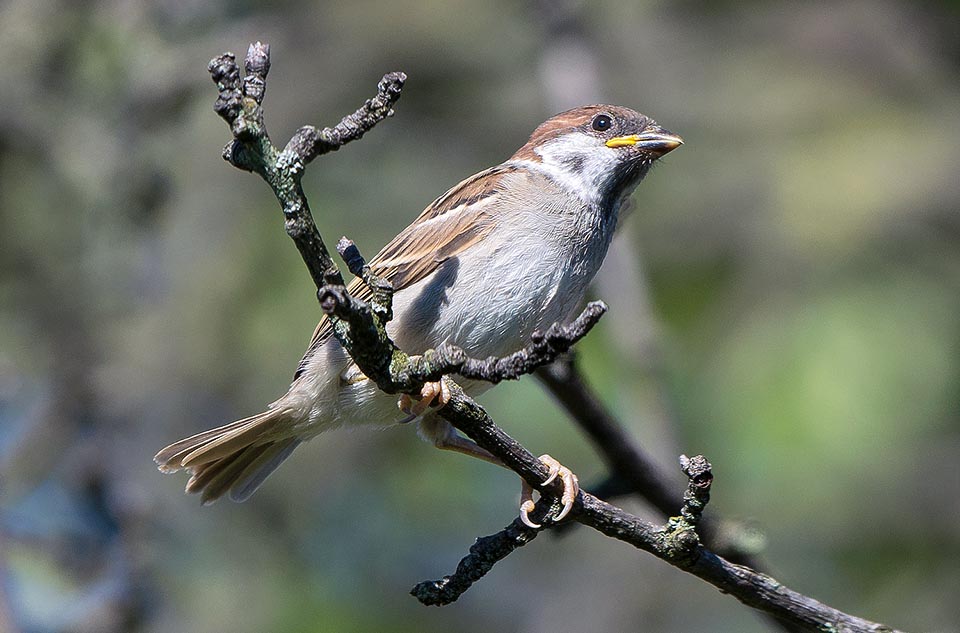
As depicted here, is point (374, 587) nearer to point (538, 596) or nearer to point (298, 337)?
point (538, 596)

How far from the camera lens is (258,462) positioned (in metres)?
4.49

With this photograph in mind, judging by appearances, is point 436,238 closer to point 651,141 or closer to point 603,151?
point 603,151

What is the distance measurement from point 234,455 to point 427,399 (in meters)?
1.63

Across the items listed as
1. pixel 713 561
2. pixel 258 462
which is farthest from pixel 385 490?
pixel 713 561

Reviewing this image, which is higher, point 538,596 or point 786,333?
point 786,333

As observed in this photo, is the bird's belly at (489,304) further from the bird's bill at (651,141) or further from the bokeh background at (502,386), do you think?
the bokeh background at (502,386)

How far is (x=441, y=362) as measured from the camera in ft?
8.50

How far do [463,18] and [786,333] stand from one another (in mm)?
3270

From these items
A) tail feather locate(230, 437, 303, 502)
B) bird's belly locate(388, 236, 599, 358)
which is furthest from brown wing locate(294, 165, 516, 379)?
tail feather locate(230, 437, 303, 502)

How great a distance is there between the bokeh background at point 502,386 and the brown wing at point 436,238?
4.29 feet

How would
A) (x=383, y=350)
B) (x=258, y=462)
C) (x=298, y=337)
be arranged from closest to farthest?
1. (x=383, y=350)
2. (x=258, y=462)
3. (x=298, y=337)

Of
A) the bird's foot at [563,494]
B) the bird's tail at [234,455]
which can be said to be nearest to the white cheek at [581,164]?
the bird's foot at [563,494]

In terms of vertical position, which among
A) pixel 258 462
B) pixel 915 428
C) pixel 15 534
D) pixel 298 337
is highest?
pixel 915 428

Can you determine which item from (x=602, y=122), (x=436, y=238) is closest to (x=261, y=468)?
(x=436, y=238)
